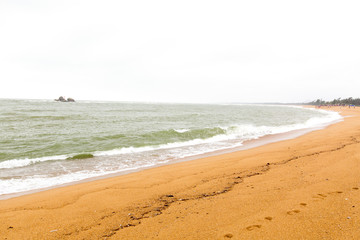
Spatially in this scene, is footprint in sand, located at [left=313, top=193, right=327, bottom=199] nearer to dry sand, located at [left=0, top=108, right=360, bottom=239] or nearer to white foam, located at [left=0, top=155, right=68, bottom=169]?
dry sand, located at [left=0, top=108, right=360, bottom=239]

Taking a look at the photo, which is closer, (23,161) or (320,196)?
(320,196)

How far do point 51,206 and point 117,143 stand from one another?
29.9 ft

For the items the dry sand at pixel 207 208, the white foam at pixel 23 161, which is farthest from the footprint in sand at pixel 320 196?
the white foam at pixel 23 161

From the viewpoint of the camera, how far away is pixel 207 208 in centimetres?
386

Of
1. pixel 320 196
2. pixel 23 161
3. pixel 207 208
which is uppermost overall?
pixel 320 196

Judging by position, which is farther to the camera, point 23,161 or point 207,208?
point 23,161

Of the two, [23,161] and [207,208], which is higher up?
[207,208]

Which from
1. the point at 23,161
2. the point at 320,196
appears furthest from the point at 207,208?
the point at 23,161

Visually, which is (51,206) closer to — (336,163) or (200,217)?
(200,217)

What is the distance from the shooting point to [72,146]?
41.1ft

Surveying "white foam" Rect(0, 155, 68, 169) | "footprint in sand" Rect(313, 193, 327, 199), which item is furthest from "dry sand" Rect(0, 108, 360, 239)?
"white foam" Rect(0, 155, 68, 169)

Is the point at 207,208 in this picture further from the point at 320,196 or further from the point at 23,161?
the point at 23,161

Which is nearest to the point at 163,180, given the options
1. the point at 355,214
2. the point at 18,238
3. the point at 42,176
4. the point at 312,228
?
the point at 18,238

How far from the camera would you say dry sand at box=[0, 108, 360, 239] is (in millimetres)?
3068
